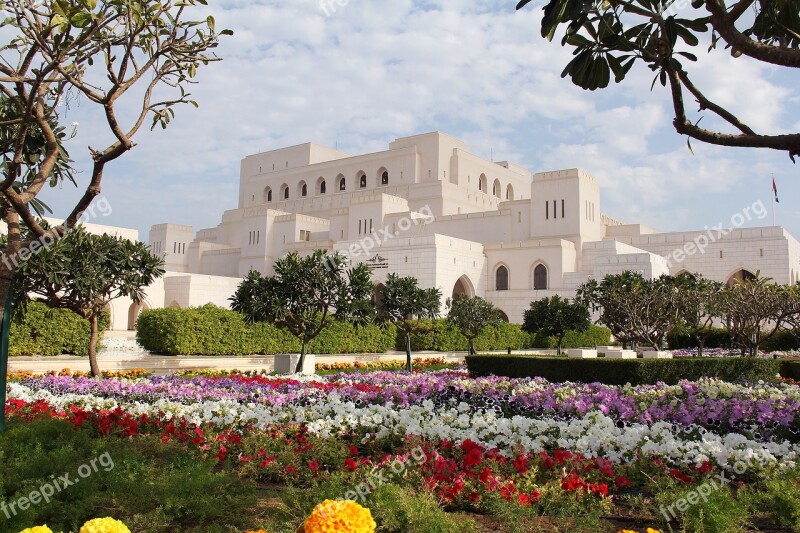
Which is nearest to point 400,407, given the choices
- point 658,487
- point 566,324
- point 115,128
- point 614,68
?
point 658,487

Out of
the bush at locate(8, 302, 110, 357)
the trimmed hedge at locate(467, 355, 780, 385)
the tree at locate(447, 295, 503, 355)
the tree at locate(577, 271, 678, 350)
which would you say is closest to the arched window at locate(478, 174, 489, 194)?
the tree at locate(447, 295, 503, 355)

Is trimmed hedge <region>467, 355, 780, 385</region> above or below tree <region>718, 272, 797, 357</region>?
below

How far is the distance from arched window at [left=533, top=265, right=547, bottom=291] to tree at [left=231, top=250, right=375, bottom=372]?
858 inches

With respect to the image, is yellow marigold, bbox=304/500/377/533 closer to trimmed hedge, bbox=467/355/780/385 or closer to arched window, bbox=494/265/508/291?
trimmed hedge, bbox=467/355/780/385

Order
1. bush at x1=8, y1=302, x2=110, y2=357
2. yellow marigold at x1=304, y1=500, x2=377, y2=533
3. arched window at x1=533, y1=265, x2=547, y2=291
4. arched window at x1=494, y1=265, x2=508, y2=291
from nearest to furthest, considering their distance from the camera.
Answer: yellow marigold at x1=304, y1=500, x2=377, y2=533
bush at x1=8, y1=302, x2=110, y2=357
arched window at x1=533, y1=265, x2=547, y2=291
arched window at x1=494, y1=265, x2=508, y2=291

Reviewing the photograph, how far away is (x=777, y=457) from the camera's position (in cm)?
524

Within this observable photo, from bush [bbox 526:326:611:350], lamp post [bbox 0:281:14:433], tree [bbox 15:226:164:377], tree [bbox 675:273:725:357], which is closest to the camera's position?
lamp post [bbox 0:281:14:433]

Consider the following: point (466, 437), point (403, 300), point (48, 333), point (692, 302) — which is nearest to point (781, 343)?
point (692, 302)

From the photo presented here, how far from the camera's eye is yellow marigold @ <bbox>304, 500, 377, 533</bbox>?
2.23m

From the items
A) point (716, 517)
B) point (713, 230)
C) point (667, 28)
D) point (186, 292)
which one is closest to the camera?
point (716, 517)

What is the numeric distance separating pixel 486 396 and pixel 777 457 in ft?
11.7

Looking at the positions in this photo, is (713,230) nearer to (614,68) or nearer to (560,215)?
(560,215)

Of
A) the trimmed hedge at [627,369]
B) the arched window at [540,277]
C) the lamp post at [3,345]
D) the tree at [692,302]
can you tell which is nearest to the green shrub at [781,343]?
the tree at [692,302]

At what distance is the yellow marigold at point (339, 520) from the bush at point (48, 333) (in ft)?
48.2
